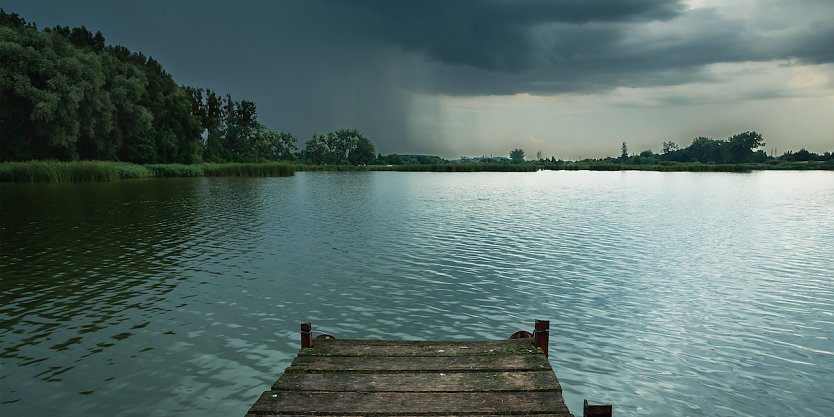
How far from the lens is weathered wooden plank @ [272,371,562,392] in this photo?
9.20 m

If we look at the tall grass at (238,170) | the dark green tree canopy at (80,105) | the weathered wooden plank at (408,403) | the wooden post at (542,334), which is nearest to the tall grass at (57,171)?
the dark green tree canopy at (80,105)

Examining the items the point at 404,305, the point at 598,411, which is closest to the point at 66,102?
the point at 404,305

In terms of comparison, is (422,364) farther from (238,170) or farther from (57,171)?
(238,170)

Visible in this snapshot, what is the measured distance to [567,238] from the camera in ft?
113

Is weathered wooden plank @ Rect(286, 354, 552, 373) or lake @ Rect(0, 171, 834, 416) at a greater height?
weathered wooden plank @ Rect(286, 354, 552, 373)

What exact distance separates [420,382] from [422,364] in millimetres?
887

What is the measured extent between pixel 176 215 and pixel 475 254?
29621 millimetres

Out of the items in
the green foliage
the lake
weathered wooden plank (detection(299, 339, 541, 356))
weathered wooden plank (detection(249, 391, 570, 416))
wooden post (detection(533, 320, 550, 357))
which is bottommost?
the lake

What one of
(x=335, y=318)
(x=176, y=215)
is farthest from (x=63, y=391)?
(x=176, y=215)

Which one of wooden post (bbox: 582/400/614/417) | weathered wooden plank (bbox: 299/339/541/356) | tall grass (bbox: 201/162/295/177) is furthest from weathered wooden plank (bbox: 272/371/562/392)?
tall grass (bbox: 201/162/295/177)

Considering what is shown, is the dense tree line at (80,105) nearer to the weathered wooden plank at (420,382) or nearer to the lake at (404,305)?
the lake at (404,305)

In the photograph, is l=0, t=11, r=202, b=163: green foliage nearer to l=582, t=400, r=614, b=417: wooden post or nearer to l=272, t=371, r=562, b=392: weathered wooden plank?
l=272, t=371, r=562, b=392: weathered wooden plank

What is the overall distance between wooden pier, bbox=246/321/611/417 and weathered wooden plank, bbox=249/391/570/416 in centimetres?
2

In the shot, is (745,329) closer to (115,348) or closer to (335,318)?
(335,318)
